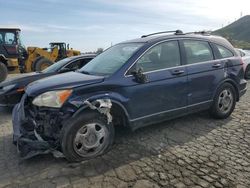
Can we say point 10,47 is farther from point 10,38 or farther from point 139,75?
point 139,75

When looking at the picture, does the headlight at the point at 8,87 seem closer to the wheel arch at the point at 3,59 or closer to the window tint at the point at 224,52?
the window tint at the point at 224,52

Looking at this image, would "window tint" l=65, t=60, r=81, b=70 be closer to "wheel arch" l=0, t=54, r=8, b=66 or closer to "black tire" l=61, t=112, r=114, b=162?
"black tire" l=61, t=112, r=114, b=162

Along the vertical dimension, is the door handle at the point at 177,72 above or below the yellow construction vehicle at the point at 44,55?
below

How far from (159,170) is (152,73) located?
5.38ft

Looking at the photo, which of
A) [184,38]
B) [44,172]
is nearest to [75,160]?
[44,172]

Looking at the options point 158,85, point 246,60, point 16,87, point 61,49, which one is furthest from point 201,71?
point 61,49

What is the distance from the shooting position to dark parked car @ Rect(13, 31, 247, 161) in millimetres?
3889

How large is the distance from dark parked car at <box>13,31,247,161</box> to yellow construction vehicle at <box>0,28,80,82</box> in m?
10.9

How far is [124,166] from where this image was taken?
12.5 feet

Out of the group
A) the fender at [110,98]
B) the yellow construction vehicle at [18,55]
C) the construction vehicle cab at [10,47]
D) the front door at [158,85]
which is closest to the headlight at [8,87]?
the fender at [110,98]

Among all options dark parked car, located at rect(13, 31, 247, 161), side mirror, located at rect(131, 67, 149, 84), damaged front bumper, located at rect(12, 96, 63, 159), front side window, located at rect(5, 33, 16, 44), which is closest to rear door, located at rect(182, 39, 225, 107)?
→ dark parked car, located at rect(13, 31, 247, 161)

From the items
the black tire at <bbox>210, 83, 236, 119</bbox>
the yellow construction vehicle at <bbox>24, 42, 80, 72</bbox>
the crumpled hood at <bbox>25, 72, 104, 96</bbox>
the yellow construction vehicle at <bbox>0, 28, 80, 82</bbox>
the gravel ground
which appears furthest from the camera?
the yellow construction vehicle at <bbox>24, 42, 80, 72</bbox>

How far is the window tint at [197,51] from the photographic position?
5100 mm

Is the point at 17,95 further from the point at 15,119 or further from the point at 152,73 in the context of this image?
the point at 152,73
